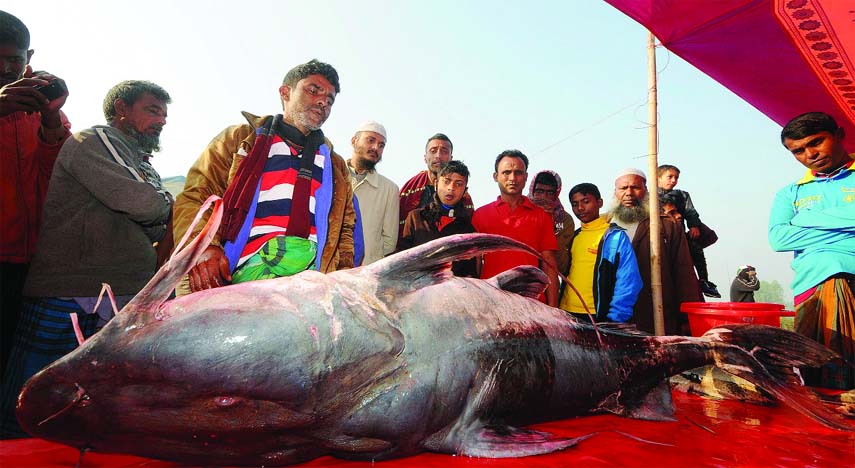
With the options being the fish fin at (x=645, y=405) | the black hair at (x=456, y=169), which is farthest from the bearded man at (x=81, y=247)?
the fish fin at (x=645, y=405)

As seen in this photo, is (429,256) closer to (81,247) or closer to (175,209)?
(175,209)

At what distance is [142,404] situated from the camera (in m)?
1.21

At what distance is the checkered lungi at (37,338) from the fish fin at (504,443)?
2714 millimetres

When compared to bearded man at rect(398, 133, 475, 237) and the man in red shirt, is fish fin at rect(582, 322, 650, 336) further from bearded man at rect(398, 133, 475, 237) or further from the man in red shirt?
bearded man at rect(398, 133, 475, 237)

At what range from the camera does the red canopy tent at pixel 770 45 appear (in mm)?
4766

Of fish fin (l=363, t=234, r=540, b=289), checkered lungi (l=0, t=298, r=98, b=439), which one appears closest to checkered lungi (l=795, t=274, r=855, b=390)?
fish fin (l=363, t=234, r=540, b=289)

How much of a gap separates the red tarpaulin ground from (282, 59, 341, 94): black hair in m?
2.60

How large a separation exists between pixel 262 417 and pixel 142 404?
0.32 metres

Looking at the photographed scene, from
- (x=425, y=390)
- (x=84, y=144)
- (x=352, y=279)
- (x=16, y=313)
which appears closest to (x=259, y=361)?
(x=352, y=279)

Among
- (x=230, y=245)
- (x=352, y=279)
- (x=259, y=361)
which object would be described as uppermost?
(x=230, y=245)

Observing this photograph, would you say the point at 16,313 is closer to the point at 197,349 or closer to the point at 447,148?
the point at 197,349

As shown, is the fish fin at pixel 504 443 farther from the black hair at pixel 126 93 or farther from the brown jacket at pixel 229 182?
the black hair at pixel 126 93

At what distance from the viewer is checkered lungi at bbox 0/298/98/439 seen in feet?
9.01

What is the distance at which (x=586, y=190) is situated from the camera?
560 centimetres
